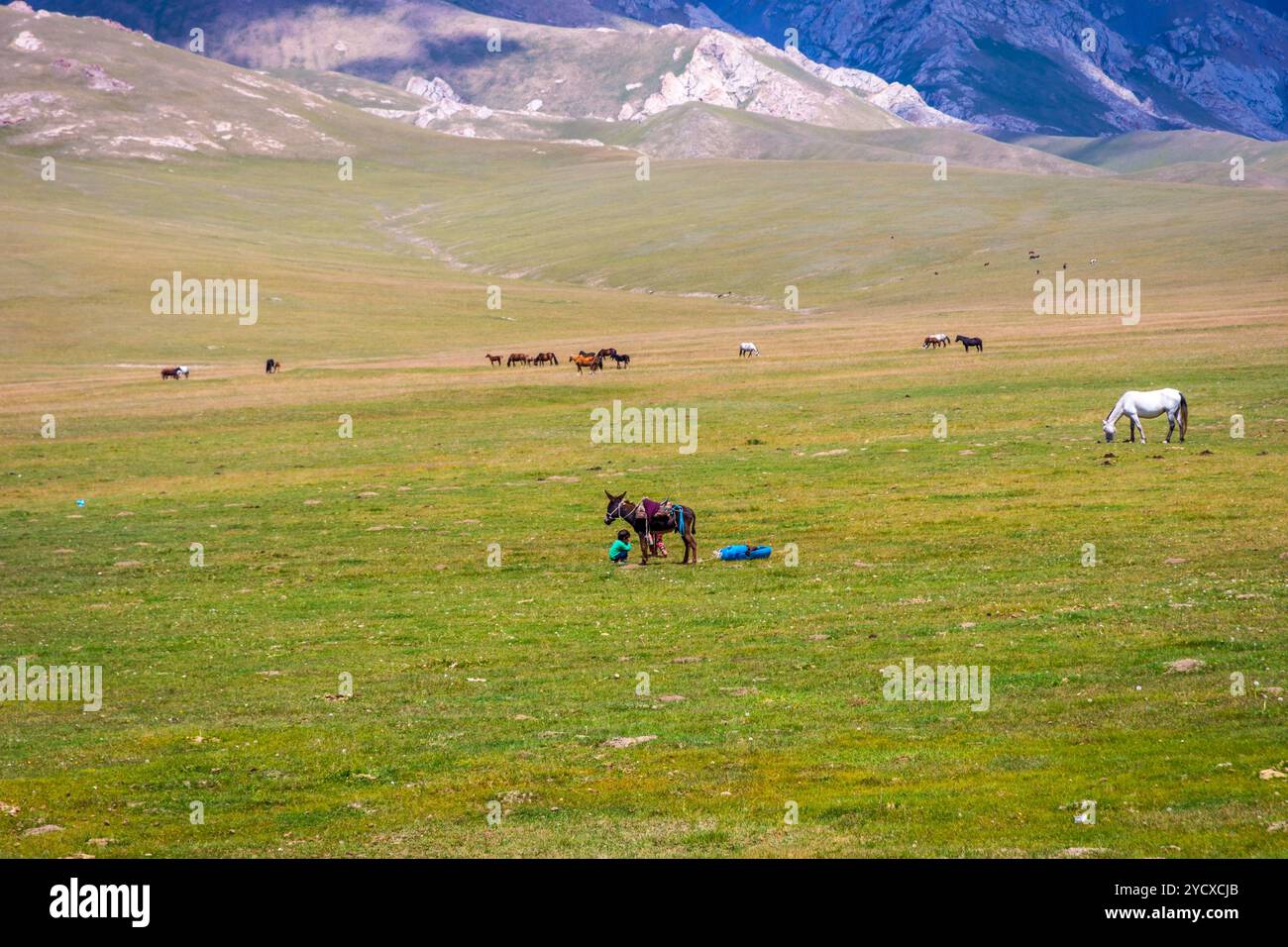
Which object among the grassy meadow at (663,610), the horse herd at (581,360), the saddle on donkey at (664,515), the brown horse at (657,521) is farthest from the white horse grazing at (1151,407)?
the horse herd at (581,360)

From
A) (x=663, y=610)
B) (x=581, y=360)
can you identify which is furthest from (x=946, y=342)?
(x=663, y=610)

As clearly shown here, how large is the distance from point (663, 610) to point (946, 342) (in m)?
59.0

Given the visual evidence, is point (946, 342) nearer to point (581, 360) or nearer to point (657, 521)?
point (581, 360)

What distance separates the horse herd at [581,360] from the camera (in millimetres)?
76125

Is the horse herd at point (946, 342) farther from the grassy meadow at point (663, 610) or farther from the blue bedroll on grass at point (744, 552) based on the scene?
the blue bedroll on grass at point (744, 552)

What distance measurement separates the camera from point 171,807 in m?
15.1

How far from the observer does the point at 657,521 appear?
2898cm

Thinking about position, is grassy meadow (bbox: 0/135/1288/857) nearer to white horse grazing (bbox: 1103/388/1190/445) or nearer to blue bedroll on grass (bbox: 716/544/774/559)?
blue bedroll on grass (bbox: 716/544/774/559)

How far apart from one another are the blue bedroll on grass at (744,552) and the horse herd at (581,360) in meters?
46.6

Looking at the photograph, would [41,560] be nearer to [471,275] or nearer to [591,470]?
[591,470]

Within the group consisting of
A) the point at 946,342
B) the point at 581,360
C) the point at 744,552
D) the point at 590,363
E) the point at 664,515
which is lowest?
the point at 744,552

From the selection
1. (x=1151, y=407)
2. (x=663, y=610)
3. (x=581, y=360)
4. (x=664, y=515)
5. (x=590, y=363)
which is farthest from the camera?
(x=590, y=363)

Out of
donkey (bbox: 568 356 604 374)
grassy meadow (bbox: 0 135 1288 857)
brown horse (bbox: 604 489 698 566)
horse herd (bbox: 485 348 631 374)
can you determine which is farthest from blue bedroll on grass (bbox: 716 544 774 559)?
donkey (bbox: 568 356 604 374)
